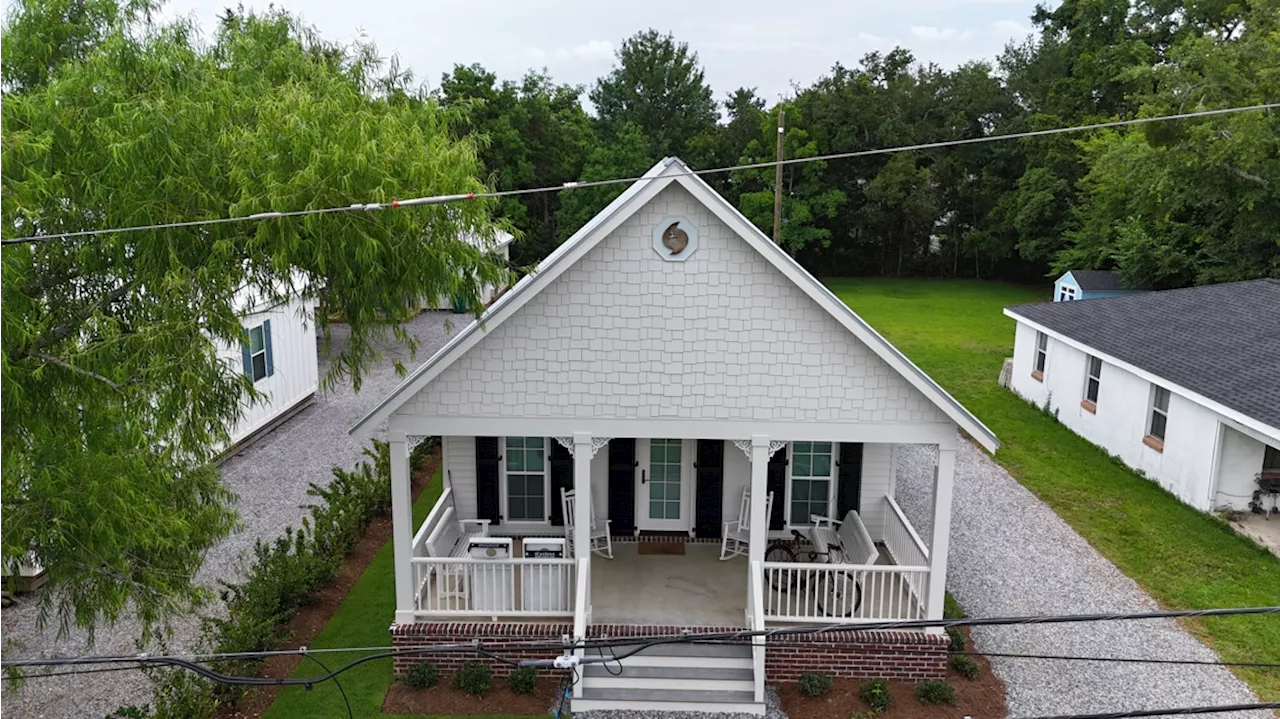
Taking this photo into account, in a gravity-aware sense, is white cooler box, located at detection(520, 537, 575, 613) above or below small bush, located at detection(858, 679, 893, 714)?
above

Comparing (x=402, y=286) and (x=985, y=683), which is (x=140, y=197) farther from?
(x=985, y=683)

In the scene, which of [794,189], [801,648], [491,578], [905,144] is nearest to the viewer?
[801,648]

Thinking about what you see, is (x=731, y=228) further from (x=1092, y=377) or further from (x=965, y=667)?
(x=1092, y=377)

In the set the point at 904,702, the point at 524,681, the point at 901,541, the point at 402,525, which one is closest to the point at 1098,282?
the point at 901,541

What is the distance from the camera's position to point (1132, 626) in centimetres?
1088

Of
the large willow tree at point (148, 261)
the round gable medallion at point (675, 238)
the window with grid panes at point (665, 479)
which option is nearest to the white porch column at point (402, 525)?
the large willow tree at point (148, 261)

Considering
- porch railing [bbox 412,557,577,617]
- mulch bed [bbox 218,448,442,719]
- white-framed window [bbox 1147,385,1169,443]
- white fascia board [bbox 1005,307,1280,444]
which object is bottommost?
mulch bed [bbox 218,448,442,719]

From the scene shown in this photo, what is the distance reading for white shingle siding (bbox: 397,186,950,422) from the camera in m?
8.95

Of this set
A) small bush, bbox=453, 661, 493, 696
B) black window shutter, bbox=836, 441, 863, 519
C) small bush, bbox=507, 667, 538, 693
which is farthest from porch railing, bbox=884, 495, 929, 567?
small bush, bbox=453, 661, 493, 696

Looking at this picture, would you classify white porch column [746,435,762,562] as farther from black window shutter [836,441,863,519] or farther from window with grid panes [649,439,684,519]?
black window shutter [836,441,863,519]

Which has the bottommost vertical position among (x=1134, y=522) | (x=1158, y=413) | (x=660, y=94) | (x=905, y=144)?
(x=1134, y=522)

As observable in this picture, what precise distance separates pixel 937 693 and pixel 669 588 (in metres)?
3.39

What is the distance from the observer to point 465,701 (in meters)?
9.12

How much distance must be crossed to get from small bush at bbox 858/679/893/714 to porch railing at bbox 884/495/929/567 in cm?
153
